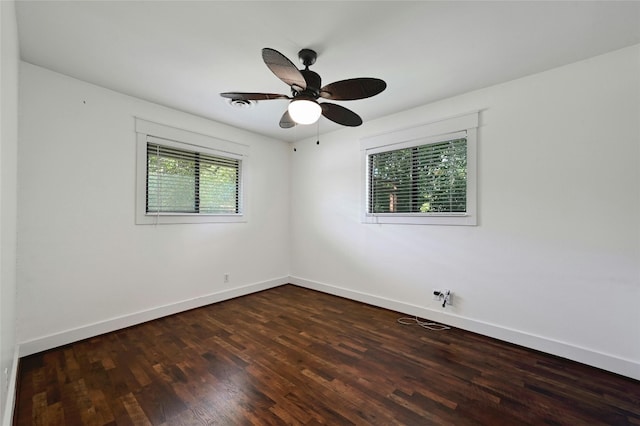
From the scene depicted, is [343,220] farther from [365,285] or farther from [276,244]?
[276,244]

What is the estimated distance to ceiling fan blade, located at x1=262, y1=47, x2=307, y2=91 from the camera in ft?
5.02

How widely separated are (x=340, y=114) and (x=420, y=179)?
143cm

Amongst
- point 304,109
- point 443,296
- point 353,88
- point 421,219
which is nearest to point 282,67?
point 304,109

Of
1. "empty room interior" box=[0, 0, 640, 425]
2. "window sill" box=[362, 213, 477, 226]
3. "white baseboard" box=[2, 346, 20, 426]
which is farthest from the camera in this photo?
"window sill" box=[362, 213, 477, 226]

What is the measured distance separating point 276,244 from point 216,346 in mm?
2190

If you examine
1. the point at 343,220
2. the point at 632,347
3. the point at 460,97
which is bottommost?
the point at 632,347

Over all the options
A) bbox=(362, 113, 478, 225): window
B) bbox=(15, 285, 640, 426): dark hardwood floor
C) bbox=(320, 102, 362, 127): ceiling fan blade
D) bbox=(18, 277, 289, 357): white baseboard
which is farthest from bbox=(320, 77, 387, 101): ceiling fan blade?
bbox=(18, 277, 289, 357): white baseboard

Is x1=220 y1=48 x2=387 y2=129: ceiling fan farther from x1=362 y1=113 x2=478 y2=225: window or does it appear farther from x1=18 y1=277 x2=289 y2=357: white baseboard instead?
x1=18 y1=277 x2=289 y2=357: white baseboard

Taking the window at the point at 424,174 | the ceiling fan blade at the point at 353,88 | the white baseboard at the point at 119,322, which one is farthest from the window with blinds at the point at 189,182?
the ceiling fan blade at the point at 353,88

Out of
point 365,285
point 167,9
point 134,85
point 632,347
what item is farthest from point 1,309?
point 632,347

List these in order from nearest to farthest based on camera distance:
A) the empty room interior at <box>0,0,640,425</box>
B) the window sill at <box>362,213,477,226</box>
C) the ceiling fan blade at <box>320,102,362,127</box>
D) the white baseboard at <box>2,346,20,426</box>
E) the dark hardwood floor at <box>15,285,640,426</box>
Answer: the white baseboard at <box>2,346,20,426</box> < the dark hardwood floor at <box>15,285,640,426</box> < the empty room interior at <box>0,0,640,425</box> < the ceiling fan blade at <box>320,102,362,127</box> < the window sill at <box>362,213,477,226</box>

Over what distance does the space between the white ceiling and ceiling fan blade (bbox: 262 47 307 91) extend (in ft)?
1.30

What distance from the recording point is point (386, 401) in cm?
175

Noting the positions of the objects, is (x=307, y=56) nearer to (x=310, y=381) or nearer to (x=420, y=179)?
(x=420, y=179)
